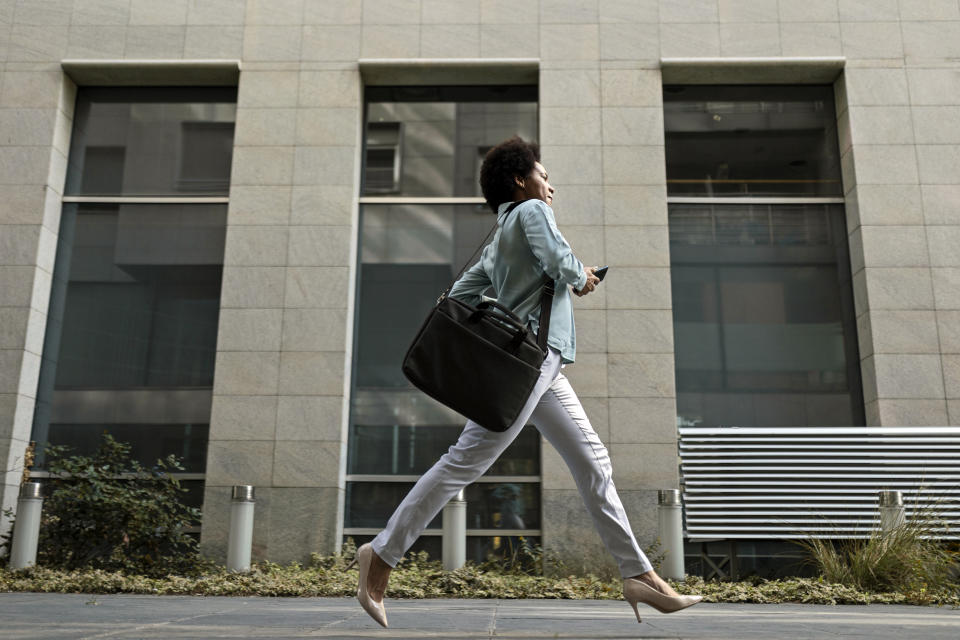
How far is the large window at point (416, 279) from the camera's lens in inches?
364

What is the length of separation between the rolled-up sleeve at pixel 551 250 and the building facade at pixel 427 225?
213 inches

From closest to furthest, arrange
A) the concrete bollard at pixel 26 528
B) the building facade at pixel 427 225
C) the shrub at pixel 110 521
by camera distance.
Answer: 1. the concrete bollard at pixel 26 528
2. the shrub at pixel 110 521
3. the building facade at pixel 427 225

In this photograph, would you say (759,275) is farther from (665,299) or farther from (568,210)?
(568,210)

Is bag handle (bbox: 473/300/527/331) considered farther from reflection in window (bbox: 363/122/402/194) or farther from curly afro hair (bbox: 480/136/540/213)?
reflection in window (bbox: 363/122/402/194)

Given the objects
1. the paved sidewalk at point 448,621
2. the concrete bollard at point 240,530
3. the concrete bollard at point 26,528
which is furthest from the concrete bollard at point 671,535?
the concrete bollard at point 26,528

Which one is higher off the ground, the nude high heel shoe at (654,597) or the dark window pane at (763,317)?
the dark window pane at (763,317)

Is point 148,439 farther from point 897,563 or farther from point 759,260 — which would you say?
point 897,563

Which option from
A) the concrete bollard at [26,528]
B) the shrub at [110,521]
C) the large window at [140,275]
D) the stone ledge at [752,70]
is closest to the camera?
the concrete bollard at [26,528]

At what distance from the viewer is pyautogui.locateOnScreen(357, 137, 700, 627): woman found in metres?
3.79

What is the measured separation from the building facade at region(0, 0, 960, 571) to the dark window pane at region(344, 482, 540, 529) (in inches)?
1.4

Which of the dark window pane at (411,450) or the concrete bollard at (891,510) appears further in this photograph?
the dark window pane at (411,450)

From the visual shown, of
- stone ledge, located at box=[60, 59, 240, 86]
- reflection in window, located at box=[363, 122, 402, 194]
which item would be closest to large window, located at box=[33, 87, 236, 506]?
stone ledge, located at box=[60, 59, 240, 86]

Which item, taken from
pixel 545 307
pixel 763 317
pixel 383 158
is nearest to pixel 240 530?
pixel 383 158

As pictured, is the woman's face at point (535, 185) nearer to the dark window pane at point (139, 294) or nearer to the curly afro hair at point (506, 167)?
the curly afro hair at point (506, 167)
